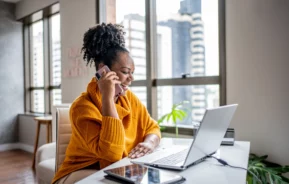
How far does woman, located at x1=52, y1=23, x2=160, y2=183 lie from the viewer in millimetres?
1181

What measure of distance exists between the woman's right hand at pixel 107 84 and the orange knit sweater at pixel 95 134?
0.25ft

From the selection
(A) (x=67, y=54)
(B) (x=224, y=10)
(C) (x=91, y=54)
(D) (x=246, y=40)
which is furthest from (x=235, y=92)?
(A) (x=67, y=54)

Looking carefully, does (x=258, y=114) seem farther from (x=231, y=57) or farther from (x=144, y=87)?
(x=144, y=87)

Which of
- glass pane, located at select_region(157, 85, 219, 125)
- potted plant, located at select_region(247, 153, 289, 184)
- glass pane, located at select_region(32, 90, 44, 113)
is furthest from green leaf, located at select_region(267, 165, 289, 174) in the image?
glass pane, located at select_region(32, 90, 44, 113)

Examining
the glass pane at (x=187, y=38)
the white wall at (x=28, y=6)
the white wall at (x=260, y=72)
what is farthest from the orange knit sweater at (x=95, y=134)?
the white wall at (x=28, y=6)

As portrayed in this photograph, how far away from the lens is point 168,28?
290 cm

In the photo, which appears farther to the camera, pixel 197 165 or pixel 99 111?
pixel 99 111

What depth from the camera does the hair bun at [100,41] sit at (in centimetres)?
144

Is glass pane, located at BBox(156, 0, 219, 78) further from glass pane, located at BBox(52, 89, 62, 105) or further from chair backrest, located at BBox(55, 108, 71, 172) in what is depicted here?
glass pane, located at BBox(52, 89, 62, 105)

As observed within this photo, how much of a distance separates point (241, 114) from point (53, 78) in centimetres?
343

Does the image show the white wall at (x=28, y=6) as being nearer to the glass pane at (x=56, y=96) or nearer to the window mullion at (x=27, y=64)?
the window mullion at (x=27, y=64)

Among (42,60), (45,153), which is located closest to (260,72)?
(45,153)

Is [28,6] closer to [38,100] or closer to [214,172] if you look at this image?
[38,100]

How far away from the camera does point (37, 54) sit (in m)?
4.99
